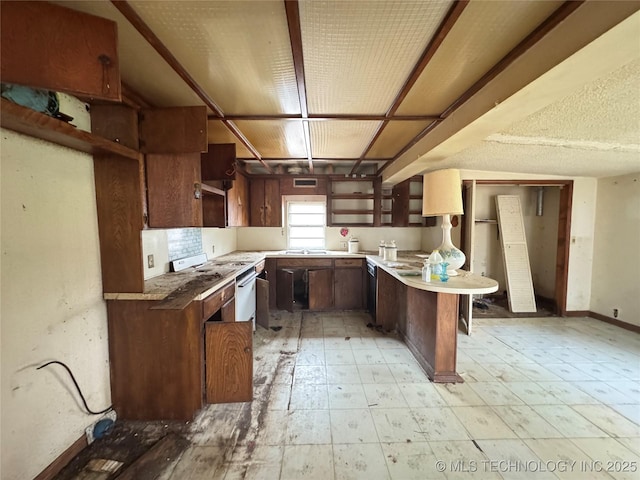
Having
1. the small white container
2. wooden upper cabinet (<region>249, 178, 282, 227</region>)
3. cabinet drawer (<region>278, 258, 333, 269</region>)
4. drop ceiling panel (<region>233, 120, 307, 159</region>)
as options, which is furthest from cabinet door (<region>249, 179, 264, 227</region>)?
the small white container

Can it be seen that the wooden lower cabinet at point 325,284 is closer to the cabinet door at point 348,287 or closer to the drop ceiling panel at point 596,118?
the cabinet door at point 348,287

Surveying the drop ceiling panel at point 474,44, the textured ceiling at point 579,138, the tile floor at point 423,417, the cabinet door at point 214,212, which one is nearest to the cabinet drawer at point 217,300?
the tile floor at point 423,417

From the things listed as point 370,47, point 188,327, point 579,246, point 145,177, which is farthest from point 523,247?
point 145,177

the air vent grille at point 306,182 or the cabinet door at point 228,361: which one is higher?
the air vent grille at point 306,182

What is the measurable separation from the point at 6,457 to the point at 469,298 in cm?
381

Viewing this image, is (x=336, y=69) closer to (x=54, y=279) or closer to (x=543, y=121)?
(x=543, y=121)

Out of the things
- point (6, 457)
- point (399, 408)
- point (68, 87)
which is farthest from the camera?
point (399, 408)

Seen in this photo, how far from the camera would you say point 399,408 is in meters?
1.86

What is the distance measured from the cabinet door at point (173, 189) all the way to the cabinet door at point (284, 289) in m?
2.08

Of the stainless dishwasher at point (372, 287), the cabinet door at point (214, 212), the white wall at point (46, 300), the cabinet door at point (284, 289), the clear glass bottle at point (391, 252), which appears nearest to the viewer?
the white wall at point (46, 300)

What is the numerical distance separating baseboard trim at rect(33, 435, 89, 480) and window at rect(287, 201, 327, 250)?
3.36 metres

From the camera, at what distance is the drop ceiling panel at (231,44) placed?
111 centimetres

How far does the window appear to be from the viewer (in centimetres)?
454

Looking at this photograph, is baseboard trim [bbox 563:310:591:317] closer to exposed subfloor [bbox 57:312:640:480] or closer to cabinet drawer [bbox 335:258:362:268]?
exposed subfloor [bbox 57:312:640:480]
